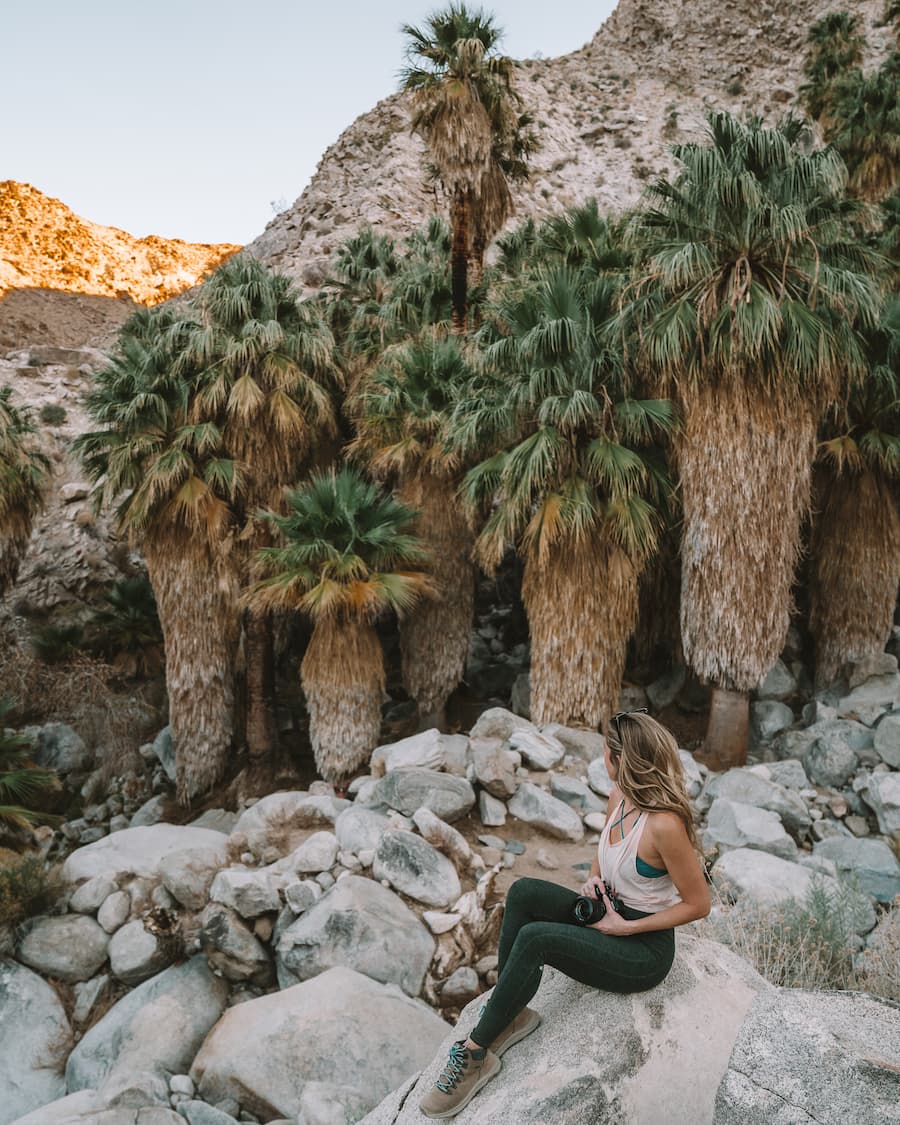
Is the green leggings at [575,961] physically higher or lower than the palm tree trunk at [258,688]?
higher

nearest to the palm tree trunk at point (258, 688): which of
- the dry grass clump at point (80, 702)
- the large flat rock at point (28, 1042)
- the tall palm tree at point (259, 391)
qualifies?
the tall palm tree at point (259, 391)

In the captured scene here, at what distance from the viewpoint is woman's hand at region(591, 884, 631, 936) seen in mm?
2738

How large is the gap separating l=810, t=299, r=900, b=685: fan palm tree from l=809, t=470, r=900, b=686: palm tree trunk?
14mm

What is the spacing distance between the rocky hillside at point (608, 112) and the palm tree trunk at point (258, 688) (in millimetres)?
19363

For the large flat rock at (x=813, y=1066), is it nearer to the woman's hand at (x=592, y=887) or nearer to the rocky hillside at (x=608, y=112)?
the woman's hand at (x=592, y=887)

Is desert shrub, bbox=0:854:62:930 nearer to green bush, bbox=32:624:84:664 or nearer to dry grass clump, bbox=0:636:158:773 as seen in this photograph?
dry grass clump, bbox=0:636:158:773

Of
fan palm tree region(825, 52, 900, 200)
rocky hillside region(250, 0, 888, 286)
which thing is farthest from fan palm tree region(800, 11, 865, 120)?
rocky hillside region(250, 0, 888, 286)

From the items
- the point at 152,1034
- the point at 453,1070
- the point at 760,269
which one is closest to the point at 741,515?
the point at 760,269

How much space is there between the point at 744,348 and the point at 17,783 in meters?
11.8

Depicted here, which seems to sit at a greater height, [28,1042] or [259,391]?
[259,391]

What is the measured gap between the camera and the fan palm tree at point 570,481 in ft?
33.9

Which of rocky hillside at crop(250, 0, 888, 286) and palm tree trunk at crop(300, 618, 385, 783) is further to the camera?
rocky hillside at crop(250, 0, 888, 286)

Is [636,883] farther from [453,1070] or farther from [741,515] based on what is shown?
[741,515]

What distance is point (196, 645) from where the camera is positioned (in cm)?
1345
